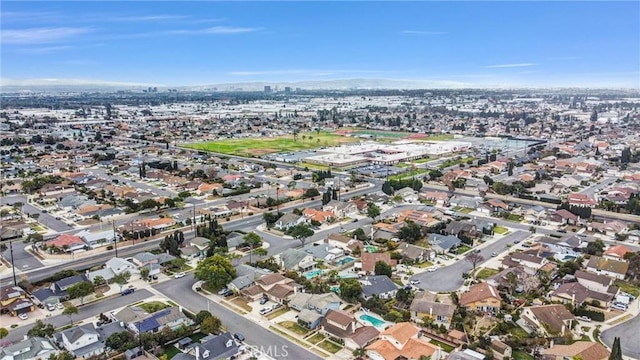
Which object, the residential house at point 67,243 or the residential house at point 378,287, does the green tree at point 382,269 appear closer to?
the residential house at point 378,287

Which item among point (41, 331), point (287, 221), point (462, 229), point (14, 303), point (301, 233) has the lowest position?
point (14, 303)

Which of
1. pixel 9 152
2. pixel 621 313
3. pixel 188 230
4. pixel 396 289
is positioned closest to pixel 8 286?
pixel 188 230

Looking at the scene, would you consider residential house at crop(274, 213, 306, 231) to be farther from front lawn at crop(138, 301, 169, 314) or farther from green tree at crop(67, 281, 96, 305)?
green tree at crop(67, 281, 96, 305)

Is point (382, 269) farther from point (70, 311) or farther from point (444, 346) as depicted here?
point (70, 311)

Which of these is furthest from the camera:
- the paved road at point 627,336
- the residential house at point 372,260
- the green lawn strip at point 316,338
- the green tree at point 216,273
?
the residential house at point 372,260

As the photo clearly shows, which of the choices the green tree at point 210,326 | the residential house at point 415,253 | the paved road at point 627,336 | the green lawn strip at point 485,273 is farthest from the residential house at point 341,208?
the paved road at point 627,336

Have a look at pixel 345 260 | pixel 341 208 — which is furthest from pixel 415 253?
pixel 341 208
